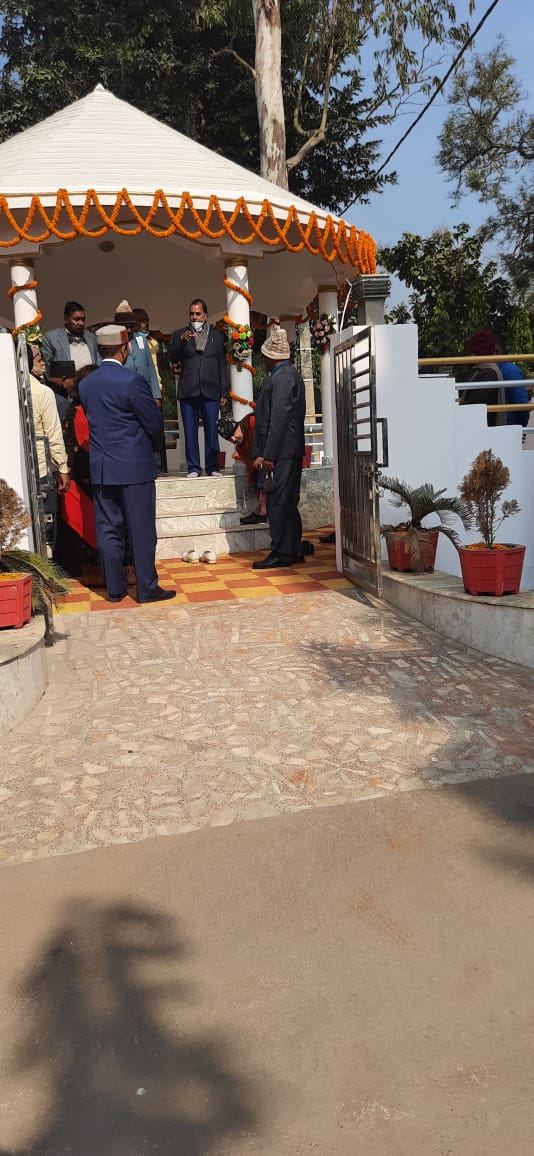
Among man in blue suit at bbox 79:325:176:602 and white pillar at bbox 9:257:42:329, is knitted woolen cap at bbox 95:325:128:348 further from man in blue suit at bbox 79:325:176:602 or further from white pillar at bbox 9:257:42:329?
white pillar at bbox 9:257:42:329

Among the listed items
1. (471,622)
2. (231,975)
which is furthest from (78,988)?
(471,622)

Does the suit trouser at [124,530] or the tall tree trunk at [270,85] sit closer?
the suit trouser at [124,530]

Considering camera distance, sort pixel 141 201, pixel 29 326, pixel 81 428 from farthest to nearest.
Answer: pixel 29 326 < pixel 141 201 < pixel 81 428

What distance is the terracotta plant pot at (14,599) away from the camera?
17.3 ft

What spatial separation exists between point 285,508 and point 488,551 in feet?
9.51

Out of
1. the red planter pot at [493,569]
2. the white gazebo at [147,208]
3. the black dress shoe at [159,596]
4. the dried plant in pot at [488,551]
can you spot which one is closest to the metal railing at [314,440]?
the white gazebo at [147,208]

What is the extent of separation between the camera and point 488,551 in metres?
5.68

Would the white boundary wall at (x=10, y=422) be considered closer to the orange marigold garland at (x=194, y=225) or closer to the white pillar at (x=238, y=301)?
the orange marigold garland at (x=194, y=225)

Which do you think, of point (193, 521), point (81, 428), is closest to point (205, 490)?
point (193, 521)

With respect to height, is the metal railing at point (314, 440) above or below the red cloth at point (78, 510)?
above

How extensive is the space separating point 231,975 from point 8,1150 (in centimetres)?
75

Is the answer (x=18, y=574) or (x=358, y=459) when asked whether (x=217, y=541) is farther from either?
(x=18, y=574)

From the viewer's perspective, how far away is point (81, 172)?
1029 cm

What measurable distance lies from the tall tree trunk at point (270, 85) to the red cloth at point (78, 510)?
11046 mm
